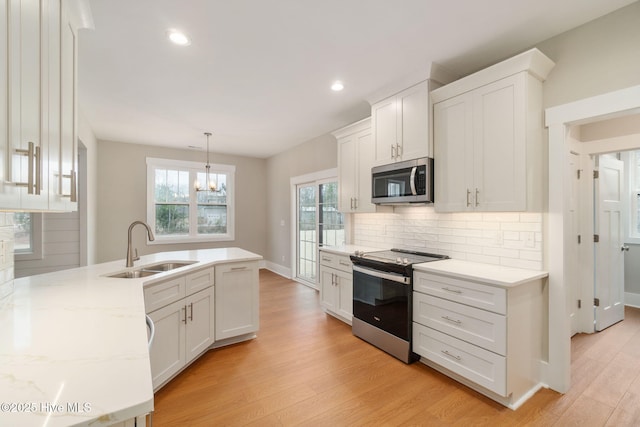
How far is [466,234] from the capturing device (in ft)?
9.21

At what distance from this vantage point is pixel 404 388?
2.28 meters

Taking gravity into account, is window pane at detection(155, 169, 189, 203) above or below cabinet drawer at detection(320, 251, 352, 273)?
above

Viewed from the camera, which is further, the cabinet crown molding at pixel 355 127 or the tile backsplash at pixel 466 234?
the cabinet crown molding at pixel 355 127

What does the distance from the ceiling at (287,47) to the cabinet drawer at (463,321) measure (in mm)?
2068

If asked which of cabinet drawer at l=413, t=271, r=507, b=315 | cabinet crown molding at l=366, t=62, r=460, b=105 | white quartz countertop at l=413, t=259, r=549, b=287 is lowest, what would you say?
cabinet drawer at l=413, t=271, r=507, b=315

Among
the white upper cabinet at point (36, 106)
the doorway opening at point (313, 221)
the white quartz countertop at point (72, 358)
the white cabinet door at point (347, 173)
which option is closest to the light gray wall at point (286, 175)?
the doorway opening at point (313, 221)

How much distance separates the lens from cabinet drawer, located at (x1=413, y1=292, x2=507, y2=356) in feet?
6.66

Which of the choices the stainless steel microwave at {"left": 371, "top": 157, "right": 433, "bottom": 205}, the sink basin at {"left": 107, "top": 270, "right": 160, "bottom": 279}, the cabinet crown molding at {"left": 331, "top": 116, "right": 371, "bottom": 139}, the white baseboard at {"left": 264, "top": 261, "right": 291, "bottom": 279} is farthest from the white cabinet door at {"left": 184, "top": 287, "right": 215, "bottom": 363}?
the white baseboard at {"left": 264, "top": 261, "right": 291, "bottom": 279}

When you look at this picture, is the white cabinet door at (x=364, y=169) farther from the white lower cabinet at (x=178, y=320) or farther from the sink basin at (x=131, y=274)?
the sink basin at (x=131, y=274)

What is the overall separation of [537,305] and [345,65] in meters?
2.55

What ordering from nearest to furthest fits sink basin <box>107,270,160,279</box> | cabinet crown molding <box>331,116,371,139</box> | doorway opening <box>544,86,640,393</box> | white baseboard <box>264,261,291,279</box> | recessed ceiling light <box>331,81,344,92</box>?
doorway opening <box>544,86,640,393</box> → sink basin <box>107,270,160,279</box> → recessed ceiling light <box>331,81,344,92</box> → cabinet crown molding <box>331,116,371,139</box> → white baseboard <box>264,261,291,279</box>

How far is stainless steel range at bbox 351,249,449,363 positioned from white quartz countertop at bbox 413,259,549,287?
18 cm

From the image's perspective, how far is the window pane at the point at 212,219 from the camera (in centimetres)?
623

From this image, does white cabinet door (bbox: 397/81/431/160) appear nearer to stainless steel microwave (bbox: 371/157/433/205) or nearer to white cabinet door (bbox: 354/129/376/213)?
stainless steel microwave (bbox: 371/157/433/205)
